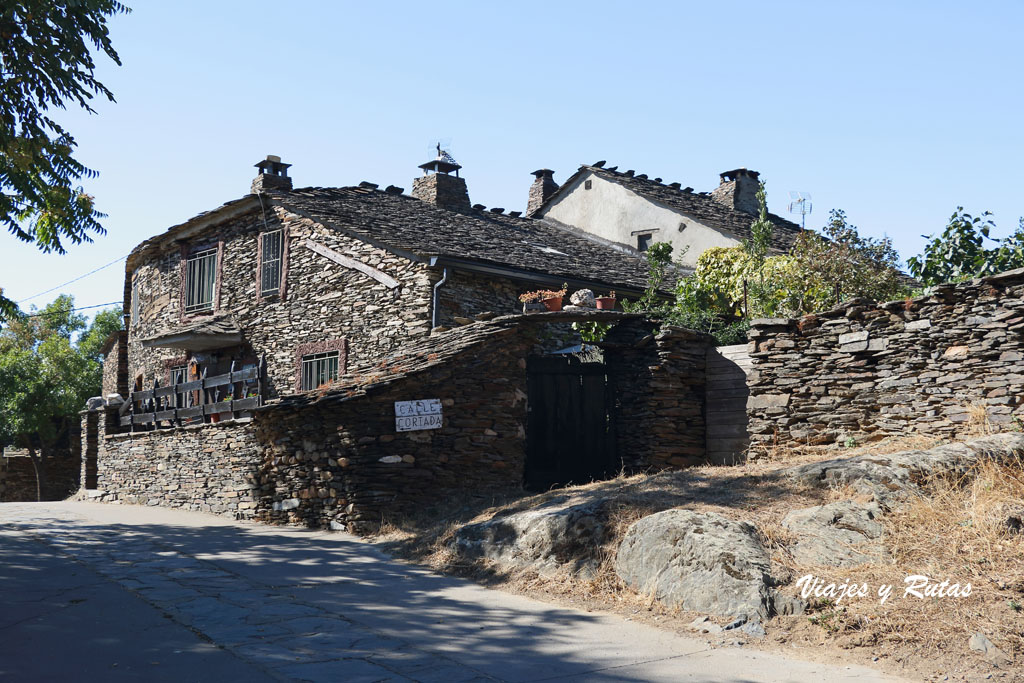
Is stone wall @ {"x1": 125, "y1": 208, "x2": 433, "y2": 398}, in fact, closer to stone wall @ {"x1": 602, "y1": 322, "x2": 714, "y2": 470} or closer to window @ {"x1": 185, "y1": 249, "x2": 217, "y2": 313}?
window @ {"x1": 185, "y1": 249, "x2": 217, "y2": 313}

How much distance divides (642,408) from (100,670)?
8294 millimetres

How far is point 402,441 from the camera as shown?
10867 millimetres

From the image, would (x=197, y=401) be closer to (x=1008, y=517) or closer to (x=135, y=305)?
(x=135, y=305)

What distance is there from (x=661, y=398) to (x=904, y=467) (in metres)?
4.61

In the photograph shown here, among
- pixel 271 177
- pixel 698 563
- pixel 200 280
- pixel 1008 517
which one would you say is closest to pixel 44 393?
A: pixel 200 280

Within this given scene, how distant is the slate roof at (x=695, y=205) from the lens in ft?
70.2

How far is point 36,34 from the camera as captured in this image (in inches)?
359

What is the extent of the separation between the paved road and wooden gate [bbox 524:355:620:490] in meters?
3.20

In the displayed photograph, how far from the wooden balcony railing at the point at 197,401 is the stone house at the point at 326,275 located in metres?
0.45

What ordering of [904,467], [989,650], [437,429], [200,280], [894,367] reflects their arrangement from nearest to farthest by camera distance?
1. [989,650]
2. [904,467]
3. [894,367]
4. [437,429]
5. [200,280]

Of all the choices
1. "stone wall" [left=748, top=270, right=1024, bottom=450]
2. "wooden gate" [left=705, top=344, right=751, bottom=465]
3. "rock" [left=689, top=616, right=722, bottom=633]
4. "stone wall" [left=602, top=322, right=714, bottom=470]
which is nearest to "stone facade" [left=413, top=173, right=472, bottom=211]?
"stone wall" [left=602, top=322, right=714, bottom=470]

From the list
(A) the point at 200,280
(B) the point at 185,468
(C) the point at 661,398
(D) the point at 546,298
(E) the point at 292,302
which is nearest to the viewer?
(C) the point at 661,398

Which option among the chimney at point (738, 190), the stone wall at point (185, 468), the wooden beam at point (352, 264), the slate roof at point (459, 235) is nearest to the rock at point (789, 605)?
the stone wall at point (185, 468)

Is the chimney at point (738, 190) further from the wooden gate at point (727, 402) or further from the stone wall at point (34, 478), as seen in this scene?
the stone wall at point (34, 478)
